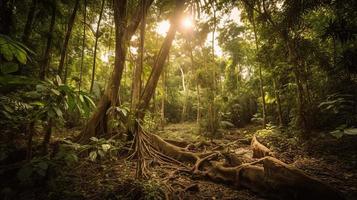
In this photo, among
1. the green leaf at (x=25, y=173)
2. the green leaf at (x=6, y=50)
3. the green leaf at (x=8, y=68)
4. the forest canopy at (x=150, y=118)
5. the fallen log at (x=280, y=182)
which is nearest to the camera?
the green leaf at (x=6, y=50)

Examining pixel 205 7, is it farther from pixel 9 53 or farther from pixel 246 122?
pixel 246 122

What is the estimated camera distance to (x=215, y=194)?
343 cm

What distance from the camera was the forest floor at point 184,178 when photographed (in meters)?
3.02

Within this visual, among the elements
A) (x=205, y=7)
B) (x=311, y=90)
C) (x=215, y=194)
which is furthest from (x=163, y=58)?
(x=311, y=90)

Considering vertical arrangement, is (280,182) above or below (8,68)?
below

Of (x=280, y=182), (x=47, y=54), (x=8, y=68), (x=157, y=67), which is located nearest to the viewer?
(x=8, y=68)

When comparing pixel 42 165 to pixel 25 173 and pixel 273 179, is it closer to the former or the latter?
pixel 25 173

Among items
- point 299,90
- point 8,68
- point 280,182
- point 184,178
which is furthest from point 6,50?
point 299,90

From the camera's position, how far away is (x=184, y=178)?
413 centimetres

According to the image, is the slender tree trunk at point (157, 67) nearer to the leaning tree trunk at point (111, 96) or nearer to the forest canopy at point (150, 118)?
the forest canopy at point (150, 118)

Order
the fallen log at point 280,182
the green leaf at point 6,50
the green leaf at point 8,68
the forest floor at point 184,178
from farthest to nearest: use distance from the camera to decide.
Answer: the forest floor at point 184,178 < the fallen log at point 280,182 < the green leaf at point 8,68 < the green leaf at point 6,50

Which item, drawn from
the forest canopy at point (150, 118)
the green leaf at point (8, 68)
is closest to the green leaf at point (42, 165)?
the forest canopy at point (150, 118)

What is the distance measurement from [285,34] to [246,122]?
27.5 ft

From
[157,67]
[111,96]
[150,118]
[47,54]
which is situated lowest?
[150,118]
